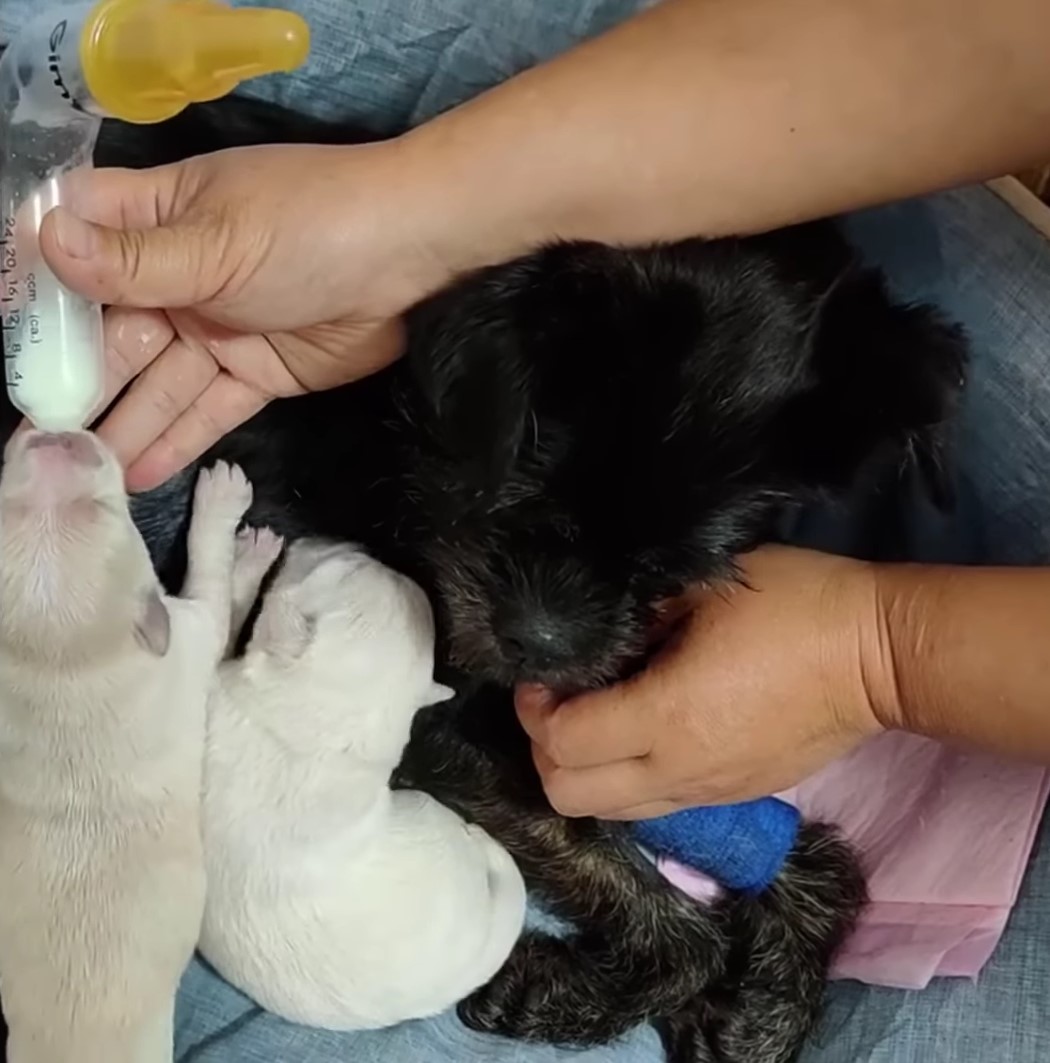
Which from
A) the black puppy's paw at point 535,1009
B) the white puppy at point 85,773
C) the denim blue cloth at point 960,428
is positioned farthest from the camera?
the black puppy's paw at point 535,1009

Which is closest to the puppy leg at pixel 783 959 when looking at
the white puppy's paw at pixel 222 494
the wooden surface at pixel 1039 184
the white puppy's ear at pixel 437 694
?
the white puppy's ear at pixel 437 694

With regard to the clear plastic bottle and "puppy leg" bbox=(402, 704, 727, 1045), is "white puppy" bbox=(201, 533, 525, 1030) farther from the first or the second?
the clear plastic bottle

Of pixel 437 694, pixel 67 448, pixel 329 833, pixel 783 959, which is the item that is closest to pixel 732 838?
pixel 783 959

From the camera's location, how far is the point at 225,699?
155 centimetres

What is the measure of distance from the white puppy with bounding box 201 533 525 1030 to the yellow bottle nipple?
566 millimetres

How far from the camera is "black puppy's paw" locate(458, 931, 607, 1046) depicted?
1704 millimetres

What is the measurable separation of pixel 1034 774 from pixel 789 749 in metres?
0.32

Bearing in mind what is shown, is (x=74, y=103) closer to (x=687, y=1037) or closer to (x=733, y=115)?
(x=733, y=115)

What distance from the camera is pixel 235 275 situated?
1308 millimetres

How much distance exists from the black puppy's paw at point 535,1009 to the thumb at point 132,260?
841mm

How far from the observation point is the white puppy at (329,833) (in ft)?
4.97

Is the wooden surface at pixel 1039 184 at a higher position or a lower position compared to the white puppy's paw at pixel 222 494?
higher

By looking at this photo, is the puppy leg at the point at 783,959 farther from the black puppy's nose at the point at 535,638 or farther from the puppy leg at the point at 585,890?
the black puppy's nose at the point at 535,638

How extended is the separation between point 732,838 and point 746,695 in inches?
12.6
